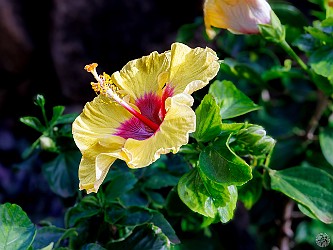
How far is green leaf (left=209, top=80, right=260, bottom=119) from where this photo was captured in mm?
1074

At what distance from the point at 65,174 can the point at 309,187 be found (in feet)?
1.72

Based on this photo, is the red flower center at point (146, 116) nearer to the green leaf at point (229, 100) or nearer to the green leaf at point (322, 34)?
the green leaf at point (229, 100)

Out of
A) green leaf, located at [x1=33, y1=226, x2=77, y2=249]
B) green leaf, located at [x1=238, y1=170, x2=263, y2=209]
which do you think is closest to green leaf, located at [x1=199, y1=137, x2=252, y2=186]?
green leaf, located at [x1=238, y1=170, x2=263, y2=209]

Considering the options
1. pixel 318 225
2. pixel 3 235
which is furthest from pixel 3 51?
pixel 3 235

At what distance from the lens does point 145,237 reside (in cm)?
103

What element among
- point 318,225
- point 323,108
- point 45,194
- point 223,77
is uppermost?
point 223,77

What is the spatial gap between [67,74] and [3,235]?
1526 millimetres

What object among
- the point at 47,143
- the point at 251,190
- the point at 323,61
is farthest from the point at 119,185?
the point at 323,61

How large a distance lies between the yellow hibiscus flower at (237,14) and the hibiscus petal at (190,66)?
0.21 m

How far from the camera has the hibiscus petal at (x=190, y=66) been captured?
0.92 m

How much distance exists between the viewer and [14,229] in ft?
3.09

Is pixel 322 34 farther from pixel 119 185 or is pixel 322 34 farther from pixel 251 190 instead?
pixel 119 185

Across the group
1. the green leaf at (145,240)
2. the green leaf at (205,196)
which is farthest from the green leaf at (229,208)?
the green leaf at (145,240)

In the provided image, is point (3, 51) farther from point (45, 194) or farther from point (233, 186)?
point (233, 186)
